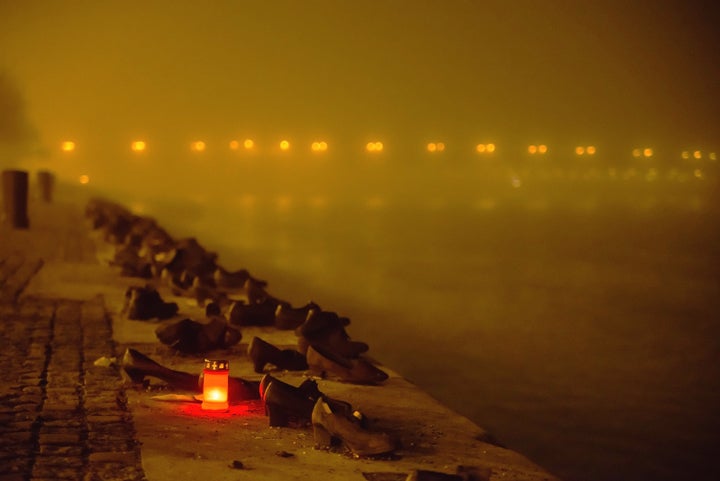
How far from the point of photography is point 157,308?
1184 centimetres

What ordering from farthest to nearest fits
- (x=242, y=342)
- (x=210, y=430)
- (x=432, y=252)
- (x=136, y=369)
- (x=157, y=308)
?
(x=432, y=252) < (x=157, y=308) < (x=242, y=342) < (x=136, y=369) < (x=210, y=430)

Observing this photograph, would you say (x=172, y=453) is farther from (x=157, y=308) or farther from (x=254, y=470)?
(x=157, y=308)

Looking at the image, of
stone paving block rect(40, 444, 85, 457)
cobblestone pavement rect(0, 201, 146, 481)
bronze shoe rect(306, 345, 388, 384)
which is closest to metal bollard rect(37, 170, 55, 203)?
cobblestone pavement rect(0, 201, 146, 481)

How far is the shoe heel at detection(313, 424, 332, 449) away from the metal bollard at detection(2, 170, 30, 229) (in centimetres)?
1960

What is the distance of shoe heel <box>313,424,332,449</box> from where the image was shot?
6.82 metres

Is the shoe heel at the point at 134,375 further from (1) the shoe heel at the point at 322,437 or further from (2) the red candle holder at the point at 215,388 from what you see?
(1) the shoe heel at the point at 322,437

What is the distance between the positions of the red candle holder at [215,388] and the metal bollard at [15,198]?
18.4 metres

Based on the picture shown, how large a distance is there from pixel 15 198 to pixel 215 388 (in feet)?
61.8

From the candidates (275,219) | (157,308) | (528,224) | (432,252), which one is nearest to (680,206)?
(528,224)

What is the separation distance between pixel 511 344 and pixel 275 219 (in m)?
34.6

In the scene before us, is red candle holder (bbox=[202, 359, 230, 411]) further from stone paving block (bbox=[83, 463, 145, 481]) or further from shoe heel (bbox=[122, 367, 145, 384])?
stone paving block (bbox=[83, 463, 145, 481])

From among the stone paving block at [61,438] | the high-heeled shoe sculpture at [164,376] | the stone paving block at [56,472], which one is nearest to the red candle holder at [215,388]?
the high-heeled shoe sculpture at [164,376]

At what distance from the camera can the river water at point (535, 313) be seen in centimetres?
1297

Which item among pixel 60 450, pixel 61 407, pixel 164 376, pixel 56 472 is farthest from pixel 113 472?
pixel 164 376
